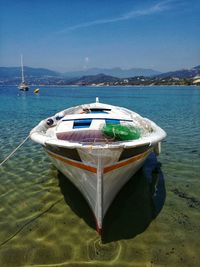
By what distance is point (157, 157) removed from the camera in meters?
13.0

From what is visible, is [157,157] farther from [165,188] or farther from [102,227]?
[102,227]

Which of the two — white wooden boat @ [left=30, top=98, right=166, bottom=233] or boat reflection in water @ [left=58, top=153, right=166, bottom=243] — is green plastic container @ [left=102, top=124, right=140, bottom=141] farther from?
boat reflection in water @ [left=58, top=153, right=166, bottom=243]

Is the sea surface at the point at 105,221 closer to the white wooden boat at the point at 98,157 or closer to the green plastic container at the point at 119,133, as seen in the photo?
the white wooden boat at the point at 98,157

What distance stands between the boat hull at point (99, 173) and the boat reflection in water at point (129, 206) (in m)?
0.64

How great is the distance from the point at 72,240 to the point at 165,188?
410cm

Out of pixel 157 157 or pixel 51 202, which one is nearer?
pixel 51 202

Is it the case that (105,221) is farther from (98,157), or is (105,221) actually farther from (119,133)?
(119,133)

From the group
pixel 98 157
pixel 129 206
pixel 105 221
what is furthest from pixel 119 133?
pixel 105 221

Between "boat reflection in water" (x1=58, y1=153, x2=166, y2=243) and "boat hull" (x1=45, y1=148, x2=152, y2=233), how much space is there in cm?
64

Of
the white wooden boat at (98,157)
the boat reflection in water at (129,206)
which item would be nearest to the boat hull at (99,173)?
the white wooden boat at (98,157)

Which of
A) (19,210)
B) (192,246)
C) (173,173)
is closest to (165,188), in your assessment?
(173,173)

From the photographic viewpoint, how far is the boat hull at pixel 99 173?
6.26m

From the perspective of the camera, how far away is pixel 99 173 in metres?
6.30

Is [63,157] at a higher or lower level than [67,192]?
higher
